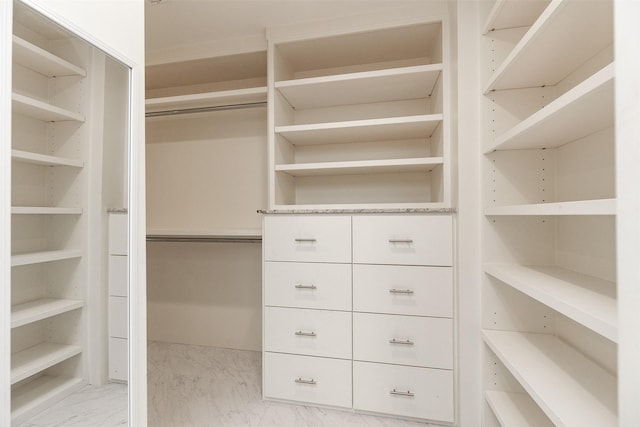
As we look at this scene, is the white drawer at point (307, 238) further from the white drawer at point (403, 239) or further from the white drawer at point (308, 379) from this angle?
the white drawer at point (308, 379)

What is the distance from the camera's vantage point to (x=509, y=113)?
4.67 feet

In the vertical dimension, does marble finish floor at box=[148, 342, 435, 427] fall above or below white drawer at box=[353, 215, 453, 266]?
below

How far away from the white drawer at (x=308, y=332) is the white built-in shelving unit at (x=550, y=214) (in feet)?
2.25

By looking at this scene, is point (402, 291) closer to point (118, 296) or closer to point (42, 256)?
point (118, 296)

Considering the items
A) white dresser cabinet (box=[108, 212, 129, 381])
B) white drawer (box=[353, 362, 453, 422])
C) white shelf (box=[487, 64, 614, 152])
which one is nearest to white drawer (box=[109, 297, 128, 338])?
white dresser cabinet (box=[108, 212, 129, 381])

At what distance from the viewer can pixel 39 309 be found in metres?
0.66

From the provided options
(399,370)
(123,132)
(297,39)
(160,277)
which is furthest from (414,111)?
(160,277)

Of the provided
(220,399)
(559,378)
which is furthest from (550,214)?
(220,399)

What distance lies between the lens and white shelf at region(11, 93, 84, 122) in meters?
0.60

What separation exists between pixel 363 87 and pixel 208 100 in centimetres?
106

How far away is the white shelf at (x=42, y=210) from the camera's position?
600 mm

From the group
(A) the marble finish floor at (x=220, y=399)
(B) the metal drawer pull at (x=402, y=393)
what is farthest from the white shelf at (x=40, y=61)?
(B) the metal drawer pull at (x=402, y=393)

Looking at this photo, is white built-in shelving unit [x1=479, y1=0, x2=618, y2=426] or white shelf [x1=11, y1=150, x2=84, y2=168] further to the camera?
white built-in shelving unit [x1=479, y1=0, x2=618, y2=426]

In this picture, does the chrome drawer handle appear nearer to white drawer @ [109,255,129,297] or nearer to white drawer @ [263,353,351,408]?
white drawer @ [263,353,351,408]
